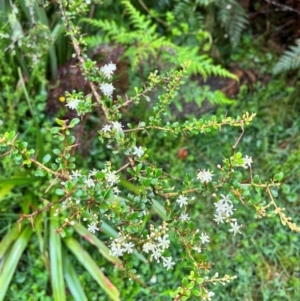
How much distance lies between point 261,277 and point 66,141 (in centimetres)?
111

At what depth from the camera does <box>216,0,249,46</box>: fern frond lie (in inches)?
88.9

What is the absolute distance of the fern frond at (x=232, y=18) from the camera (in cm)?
226

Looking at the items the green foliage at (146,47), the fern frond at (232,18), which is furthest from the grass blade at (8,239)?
the fern frond at (232,18)

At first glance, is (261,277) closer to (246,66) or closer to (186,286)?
(186,286)

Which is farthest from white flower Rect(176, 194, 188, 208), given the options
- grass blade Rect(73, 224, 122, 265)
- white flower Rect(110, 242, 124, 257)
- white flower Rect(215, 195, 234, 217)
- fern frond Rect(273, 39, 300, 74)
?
fern frond Rect(273, 39, 300, 74)

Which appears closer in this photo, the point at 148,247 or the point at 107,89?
the point at 148,247

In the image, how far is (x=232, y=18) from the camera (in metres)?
2.31

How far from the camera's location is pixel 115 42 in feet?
6.98

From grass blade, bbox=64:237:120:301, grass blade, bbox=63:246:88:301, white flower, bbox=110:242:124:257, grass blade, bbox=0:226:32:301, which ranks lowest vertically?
grass blade, bbox=63:246:88:301

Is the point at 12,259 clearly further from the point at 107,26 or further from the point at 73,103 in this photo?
the point at 107,26

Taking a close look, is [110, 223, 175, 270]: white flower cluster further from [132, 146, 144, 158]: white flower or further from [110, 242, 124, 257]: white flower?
[132, 146, 144, 158]: white flower

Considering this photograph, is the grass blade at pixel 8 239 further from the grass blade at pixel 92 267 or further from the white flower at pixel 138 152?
the white flower at pixel 138 152

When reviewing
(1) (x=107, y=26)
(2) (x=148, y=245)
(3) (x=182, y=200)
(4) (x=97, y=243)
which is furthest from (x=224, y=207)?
(1) (x=107, y=26)

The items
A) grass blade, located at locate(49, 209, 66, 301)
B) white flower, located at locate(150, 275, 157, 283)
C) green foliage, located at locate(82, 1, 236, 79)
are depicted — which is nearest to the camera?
grass blade, located at locate(49, 209, 66, 301)
